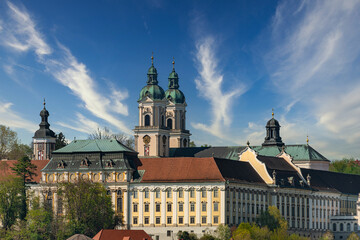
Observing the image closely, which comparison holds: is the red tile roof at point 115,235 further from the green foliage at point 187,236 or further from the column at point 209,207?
the column at point 209,207

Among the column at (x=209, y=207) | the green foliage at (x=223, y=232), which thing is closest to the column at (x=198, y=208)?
the column at (x=209, y=207)

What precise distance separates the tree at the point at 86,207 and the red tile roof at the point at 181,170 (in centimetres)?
1217

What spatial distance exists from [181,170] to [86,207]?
21194 mm

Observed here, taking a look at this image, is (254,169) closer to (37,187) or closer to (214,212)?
(214,212)

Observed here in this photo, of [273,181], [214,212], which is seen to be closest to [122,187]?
[214,212]

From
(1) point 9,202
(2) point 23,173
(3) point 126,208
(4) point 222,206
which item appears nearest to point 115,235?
(4) point 222,206

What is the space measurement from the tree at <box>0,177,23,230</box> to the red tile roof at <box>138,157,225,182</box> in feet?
76.2

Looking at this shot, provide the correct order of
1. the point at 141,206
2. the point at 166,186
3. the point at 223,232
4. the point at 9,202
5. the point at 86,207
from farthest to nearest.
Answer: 1. the point at 141,206
2. the point at 166,186
3. the point at 9,202
4. the point at 86,207
5. the point at 223,232

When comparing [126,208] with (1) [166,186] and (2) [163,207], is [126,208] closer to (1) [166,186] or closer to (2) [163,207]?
(2) [163,207]

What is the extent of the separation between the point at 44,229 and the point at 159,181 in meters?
24.7

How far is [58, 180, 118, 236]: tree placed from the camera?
548 feet

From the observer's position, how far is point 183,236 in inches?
6654

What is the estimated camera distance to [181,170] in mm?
181375

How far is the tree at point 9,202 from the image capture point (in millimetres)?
173750
